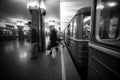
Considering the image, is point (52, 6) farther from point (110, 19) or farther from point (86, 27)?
point (110, 19)

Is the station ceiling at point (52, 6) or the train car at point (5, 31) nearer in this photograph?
the station ceiling at point (52, 6)

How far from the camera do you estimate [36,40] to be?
470 cm

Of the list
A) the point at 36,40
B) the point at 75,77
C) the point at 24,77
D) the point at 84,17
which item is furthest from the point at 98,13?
the point at 36,40

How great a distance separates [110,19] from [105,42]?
3.29 ft

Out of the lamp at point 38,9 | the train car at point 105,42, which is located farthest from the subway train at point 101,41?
the lamp at point 38,9

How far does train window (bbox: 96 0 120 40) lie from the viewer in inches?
55.2

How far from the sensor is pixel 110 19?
1.63 metres

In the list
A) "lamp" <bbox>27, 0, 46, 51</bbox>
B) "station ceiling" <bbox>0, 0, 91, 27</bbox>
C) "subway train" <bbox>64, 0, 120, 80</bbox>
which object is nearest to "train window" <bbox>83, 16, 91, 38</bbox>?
Result: "subway train" <bbox>64, 0, 120, 80</bbox>

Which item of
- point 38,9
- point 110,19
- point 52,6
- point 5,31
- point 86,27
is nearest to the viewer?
point 110,19

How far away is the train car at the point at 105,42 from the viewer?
0.84 meters

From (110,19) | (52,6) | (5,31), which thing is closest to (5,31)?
(5,31)

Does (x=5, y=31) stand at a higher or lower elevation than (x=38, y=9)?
lower

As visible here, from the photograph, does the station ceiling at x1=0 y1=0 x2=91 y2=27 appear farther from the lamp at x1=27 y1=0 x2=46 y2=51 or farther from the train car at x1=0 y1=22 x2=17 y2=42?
the train car at x1=0 y1=22 x2=17 y2=42

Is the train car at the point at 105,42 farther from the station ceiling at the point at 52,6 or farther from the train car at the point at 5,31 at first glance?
the train car at the point at 5,31
